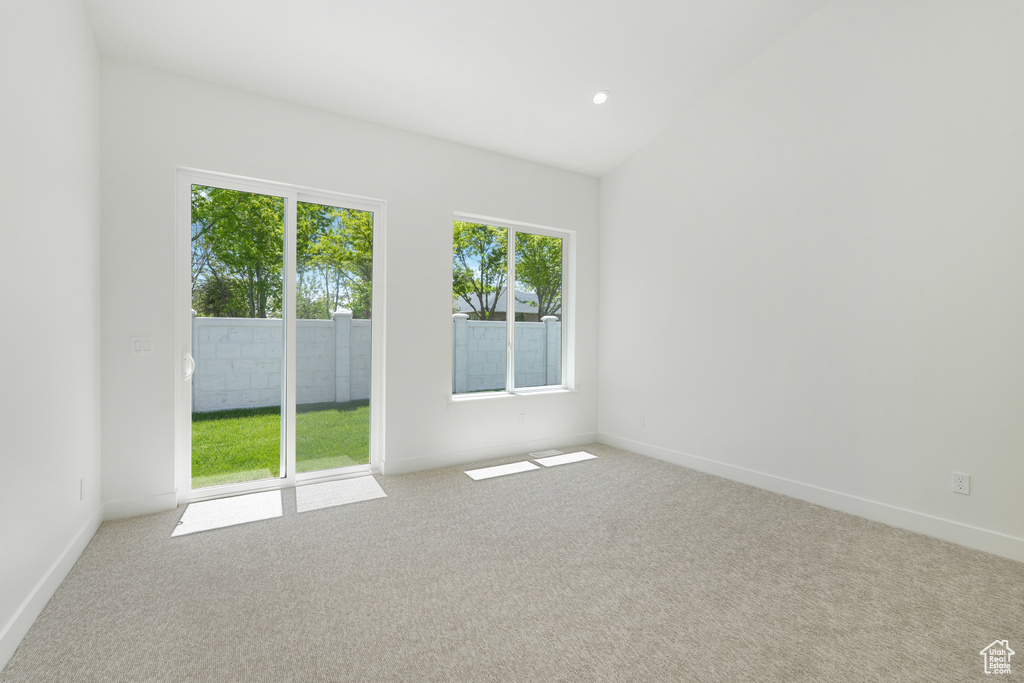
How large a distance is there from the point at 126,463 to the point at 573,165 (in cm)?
440

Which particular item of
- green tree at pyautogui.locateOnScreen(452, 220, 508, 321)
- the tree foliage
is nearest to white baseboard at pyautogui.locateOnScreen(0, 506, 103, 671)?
the tree foliage

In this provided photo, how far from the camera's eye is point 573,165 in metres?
4.86

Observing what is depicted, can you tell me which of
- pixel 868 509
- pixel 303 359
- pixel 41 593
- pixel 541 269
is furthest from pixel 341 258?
pixel 868 509

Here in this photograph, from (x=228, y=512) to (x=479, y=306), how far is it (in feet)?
8.51

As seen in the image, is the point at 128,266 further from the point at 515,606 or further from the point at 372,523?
the point at 515,606

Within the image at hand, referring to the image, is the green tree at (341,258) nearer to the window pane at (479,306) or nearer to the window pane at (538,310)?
the window pane at (479,306)

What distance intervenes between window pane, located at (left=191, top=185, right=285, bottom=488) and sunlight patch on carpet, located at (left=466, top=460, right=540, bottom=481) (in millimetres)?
1520

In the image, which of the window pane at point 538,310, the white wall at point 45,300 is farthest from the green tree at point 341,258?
the window pane at point 538,310

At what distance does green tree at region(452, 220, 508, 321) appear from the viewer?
448cm

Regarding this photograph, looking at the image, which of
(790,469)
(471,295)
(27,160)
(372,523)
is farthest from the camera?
(471,295)

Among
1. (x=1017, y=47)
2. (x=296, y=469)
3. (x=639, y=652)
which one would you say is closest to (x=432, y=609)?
(x=639, y=652)

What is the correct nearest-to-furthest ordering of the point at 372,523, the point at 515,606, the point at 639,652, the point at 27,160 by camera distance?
Result: 1. the point at 639,652
2. the point at 27,160
3. the point at 515,606
4. the point at 372,523

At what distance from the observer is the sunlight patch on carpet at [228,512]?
9.59ft

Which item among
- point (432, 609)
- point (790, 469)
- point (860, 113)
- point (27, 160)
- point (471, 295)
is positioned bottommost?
point (432, 609)
